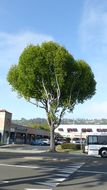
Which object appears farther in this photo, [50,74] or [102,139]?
[50,74]

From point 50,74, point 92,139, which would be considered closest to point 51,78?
point 50,74

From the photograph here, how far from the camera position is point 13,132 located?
92.2 metres

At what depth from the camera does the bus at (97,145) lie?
1678 inches

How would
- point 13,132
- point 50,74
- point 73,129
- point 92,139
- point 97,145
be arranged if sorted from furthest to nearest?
point 73,129 < point 13,132 < point 50,74 < point 92,139 < point 97,145

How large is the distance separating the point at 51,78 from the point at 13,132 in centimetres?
4105

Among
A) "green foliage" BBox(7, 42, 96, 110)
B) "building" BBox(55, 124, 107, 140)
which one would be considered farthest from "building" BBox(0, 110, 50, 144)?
"green foliage" BBox(7, 42, 96, 110)

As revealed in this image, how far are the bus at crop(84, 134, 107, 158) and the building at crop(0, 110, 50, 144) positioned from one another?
3584 centimetres

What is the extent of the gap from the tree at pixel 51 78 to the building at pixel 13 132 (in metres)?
20.8

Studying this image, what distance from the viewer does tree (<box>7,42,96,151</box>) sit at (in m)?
52.7

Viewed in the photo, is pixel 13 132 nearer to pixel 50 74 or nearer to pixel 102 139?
pixel 50 74

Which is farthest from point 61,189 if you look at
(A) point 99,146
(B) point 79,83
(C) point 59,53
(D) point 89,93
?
(D) point 89,93

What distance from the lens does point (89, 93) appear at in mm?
60000

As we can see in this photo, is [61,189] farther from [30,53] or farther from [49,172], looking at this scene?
[30,53]

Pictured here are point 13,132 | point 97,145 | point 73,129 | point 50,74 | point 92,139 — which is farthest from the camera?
point 73,129
